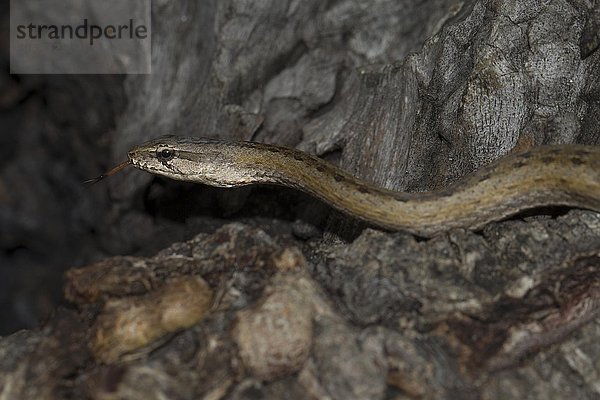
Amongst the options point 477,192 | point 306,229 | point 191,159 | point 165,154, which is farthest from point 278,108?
point 477,192

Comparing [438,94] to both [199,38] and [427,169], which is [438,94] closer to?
[427,169]

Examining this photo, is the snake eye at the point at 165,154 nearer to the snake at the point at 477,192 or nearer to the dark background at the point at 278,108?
the dark background at the point at 278,108

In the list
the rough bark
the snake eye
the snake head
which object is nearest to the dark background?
the rough bark

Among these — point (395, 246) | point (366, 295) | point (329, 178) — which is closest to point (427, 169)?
point (329, 178)

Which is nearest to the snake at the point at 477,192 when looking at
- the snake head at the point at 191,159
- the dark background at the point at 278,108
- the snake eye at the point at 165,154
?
the dark background at the point at 278,108

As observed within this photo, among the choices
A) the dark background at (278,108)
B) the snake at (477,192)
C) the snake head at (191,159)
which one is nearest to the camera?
the snake at (477,192)

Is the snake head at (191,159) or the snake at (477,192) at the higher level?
the snake at (477,192)

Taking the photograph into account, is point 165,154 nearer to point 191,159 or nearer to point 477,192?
point 191,159
